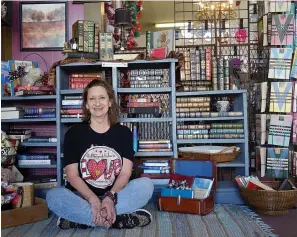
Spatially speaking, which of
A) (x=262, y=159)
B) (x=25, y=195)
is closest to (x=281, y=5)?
(x=262, y=159)

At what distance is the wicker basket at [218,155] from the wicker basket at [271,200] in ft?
1.16

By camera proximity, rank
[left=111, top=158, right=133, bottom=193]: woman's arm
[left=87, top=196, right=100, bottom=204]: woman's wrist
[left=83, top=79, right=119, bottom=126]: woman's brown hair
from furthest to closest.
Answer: [left=83, top=79, right=119, bottom=126]: woman's brown hair → [left=111, top=158, right=133, bottom=193]: woman's arm → [left=87, top=196, right=100, bottom=204]: woman's wrist

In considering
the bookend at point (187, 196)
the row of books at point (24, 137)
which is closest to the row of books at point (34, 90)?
the row of books at point (24, 137)

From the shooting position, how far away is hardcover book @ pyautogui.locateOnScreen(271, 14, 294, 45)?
11.2 feet

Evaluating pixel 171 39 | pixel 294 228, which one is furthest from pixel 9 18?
pixel 294 228

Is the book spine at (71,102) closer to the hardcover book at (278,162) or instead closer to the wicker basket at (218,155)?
the wicker basket at (218,155)

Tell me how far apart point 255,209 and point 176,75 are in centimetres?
123

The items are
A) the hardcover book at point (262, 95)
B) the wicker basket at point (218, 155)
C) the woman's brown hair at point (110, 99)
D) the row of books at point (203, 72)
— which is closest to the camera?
the woman's brown hair at point (110, 99)

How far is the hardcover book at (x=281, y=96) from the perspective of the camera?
11.1 feet

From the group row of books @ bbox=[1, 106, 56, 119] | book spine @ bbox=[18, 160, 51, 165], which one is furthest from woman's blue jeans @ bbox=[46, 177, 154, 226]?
row of books @ bbox=[1, 106, 56, 119]

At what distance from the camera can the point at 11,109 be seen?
3.09 meters

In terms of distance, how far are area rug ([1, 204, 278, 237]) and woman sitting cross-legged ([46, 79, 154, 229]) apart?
6 cm

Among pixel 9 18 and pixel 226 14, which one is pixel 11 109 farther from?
pixel 226 14

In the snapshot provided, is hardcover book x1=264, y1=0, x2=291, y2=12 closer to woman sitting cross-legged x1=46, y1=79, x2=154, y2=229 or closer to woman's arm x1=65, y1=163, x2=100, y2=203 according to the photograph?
woman sitting cross-legged x1=46, y1=79, x2=154, y2=229
